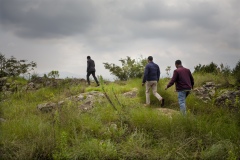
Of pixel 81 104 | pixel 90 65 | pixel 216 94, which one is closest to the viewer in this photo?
pixel 81 104

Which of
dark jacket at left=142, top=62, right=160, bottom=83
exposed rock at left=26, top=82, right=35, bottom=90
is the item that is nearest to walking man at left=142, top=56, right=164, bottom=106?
dark jacket at left=142, top=62, right=160, bottom=83

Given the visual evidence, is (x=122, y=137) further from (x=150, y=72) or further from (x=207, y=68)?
(x=207, y=68)

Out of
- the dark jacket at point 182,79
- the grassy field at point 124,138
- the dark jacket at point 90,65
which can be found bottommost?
the grassy field at point 124,138

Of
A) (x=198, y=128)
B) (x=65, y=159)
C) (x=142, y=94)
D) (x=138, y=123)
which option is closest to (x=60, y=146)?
(x=65, y=159)

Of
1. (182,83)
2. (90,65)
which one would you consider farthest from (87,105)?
(90,65)

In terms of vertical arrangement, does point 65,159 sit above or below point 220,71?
below

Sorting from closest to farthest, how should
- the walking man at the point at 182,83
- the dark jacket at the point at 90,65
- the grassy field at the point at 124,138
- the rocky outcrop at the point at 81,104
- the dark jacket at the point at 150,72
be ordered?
the grassy field at the point at 124,138 → the walking man at the point at 182,83 → the rocky outcrop at the point at 81,104 → the dark jacket at the point at 150,72 → the dark jacket at the point at 90,65

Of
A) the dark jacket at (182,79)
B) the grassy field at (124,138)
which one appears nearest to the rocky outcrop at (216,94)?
the dark jacket at (182,79)

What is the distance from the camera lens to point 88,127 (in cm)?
657

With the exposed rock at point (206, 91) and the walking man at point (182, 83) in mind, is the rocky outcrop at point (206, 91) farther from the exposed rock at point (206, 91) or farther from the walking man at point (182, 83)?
the walking man at point (182, 83)

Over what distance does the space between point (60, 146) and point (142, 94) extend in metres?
6.97

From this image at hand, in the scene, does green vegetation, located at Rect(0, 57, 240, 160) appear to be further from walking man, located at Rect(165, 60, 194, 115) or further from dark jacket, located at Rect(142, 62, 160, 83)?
dark jacket, located at Rect(142, 62, 160, 83)

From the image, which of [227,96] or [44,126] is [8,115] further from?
[227,96]

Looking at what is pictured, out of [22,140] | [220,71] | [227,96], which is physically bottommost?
[22,140]
